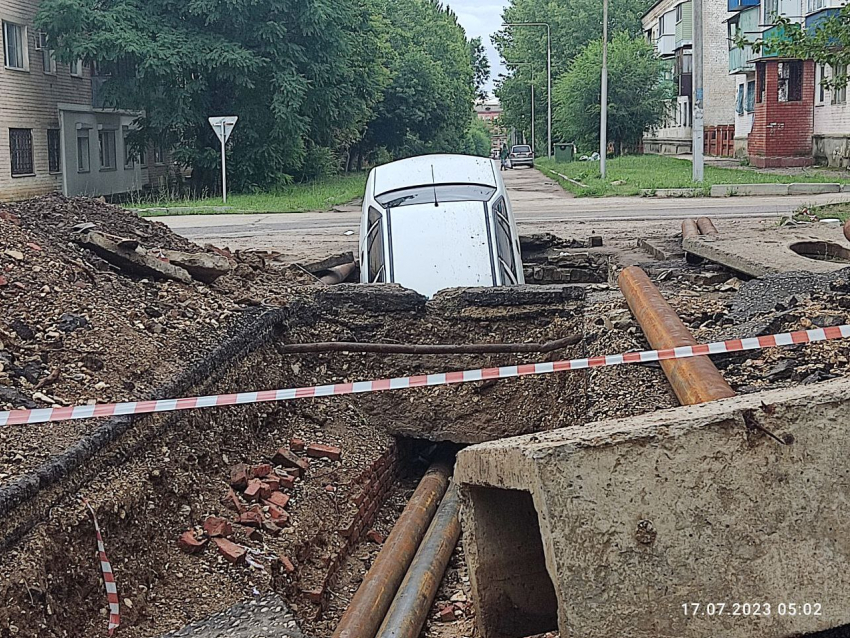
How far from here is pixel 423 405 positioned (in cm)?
795

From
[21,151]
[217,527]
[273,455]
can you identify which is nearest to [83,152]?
[21,151]

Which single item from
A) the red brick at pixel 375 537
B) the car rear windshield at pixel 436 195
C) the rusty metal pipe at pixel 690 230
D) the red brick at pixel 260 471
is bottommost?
the red brick at pixel 375 537

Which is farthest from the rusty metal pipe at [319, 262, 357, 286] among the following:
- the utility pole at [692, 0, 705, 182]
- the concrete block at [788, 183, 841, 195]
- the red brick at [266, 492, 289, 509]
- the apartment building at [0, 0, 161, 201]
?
the apartment building at [0, 0, 161, 201]

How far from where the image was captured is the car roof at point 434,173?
35.1 ft

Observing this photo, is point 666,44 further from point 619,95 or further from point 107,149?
point 107,149

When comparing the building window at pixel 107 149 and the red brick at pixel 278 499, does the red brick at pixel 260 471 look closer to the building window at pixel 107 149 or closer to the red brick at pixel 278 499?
the red brick at pixel 278 499

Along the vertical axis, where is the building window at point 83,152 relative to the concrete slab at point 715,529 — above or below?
above

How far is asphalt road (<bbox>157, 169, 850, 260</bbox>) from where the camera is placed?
16.4 meters

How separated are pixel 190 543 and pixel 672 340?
288cm

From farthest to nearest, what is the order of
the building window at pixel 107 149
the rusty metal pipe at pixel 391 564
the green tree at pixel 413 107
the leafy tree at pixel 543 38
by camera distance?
the leafy tree at pixel 543 38
the green tree at pixel 413 107
the building window at pixel 107 149
the rusty metal pipe at pixel 391 564

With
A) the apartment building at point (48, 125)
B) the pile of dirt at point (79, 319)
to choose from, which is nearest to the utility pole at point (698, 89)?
the apartment building at point (48, 125)

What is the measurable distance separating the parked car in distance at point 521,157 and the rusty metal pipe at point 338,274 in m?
58.6

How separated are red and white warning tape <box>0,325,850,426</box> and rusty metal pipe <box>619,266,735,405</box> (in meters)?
0.09

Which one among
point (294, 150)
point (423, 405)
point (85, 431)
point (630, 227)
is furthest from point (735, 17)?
point (85, 431)
